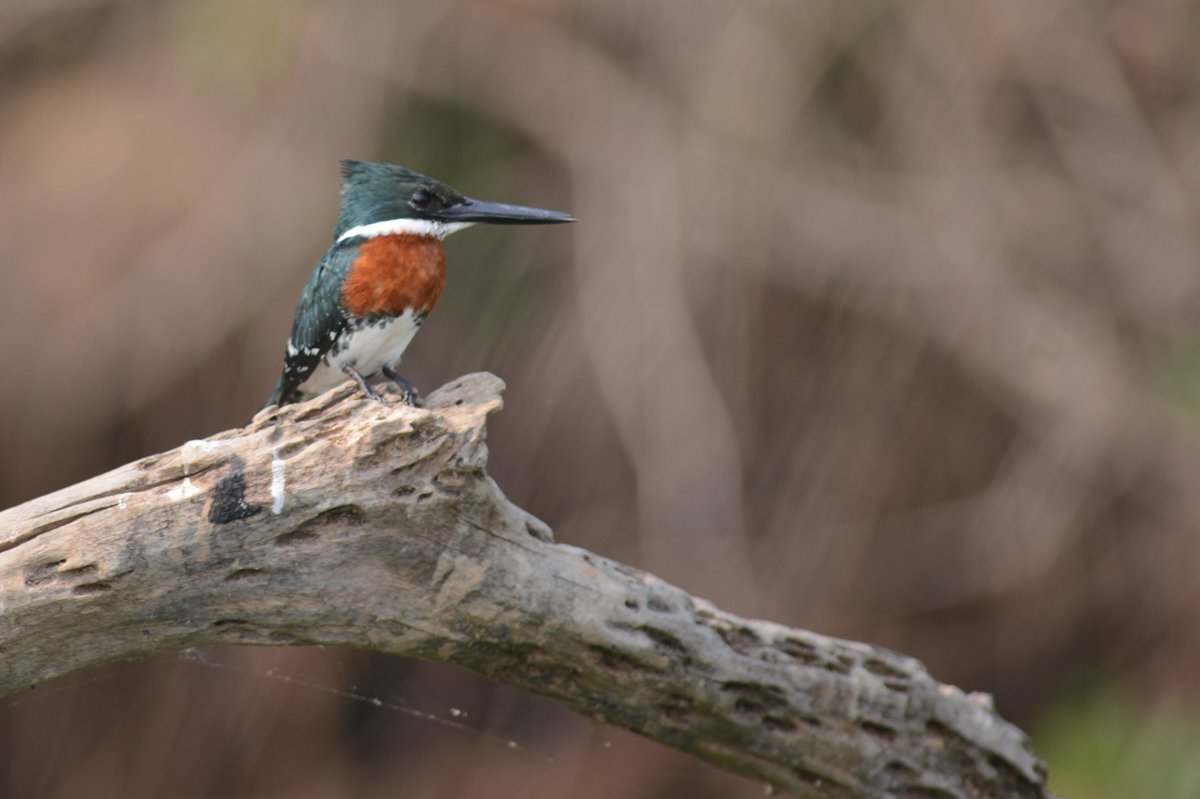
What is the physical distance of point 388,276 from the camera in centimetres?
210

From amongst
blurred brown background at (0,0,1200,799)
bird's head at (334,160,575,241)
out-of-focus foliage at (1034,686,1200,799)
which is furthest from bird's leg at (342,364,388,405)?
out-of-focus foliage at (1034,686,1200,799)

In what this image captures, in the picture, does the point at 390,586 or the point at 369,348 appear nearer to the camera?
the point at 390,586

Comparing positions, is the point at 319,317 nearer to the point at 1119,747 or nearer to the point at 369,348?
the point at 369,348

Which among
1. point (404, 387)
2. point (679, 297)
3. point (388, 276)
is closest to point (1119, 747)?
point (679, 297)

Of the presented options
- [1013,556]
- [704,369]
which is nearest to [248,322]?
[704,369]

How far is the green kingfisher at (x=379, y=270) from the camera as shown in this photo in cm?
211

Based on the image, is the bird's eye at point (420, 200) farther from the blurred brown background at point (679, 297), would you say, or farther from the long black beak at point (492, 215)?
the blurred brown background at point (679, 297)

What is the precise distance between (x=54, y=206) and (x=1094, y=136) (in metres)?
2.77

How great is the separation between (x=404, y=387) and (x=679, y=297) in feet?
3.73

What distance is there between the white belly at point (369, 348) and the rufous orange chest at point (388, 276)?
3 centimetres

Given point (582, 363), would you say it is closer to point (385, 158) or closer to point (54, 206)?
point (385, 158)

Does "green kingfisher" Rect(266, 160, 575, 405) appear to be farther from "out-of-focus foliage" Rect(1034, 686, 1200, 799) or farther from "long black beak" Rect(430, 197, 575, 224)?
"out-of-focus foliage" Rect(1034, 686, 1200, 799)

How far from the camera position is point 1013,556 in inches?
137

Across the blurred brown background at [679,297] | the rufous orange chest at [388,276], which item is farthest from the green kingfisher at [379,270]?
the blurred brown background at [679,297]
